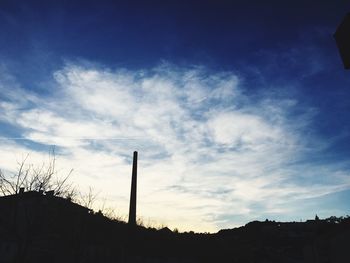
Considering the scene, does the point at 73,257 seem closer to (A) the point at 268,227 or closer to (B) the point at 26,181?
(B) the point at 26,181

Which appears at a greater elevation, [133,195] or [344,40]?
[133,195]

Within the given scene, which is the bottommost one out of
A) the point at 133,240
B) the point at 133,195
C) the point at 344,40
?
the point at 133,240

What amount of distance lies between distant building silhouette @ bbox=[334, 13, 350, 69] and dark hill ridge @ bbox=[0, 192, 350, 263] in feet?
44.0

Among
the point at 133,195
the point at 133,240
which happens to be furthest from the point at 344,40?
the point at 133,240

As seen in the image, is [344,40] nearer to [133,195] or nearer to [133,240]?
[133,195]

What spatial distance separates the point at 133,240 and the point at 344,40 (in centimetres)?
2644

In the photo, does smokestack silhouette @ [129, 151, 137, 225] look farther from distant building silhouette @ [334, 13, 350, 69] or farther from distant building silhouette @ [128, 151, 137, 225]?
distant building silhouette @ [334, 13, 350, 69]

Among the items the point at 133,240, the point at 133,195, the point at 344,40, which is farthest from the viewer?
the point at 133,240

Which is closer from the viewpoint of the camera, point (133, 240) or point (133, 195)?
point (133, 195)

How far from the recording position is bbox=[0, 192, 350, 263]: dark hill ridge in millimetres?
16219

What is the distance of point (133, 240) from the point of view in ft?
85.6

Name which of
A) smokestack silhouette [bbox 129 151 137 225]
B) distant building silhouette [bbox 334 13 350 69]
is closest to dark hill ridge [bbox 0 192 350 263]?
smokestack silhouette [bbox 129 151 137 225]

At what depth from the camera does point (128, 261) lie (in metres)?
27.3

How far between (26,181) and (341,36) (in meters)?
16.4
